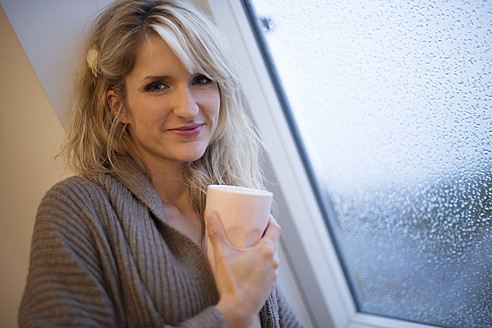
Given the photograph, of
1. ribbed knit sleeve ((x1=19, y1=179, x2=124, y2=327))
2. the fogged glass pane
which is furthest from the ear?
the fogged glass pane

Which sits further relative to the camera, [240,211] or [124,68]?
[124,68]

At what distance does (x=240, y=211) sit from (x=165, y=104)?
1.07 feet

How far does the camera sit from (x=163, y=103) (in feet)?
3.15

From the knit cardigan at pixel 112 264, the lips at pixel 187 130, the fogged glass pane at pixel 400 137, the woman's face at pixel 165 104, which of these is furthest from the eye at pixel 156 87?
the fogged glass pane at pixel 400 137

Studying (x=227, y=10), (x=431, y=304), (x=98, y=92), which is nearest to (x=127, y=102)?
(x=98, y=92)

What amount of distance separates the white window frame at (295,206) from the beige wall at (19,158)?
1.84 ft

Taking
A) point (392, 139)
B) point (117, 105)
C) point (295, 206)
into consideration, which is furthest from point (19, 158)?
point (392, 139)

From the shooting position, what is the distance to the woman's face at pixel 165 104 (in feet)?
3.15

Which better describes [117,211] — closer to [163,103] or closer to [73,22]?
[163,103]

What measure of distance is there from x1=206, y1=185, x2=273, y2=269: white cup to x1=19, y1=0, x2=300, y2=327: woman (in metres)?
0.02

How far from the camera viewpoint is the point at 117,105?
1036 millimetres

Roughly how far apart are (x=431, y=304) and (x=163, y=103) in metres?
1.03

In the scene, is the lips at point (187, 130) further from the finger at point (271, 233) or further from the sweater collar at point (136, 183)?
the finger at point (271, 233)

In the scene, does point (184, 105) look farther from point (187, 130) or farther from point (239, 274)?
point (239, 274)
